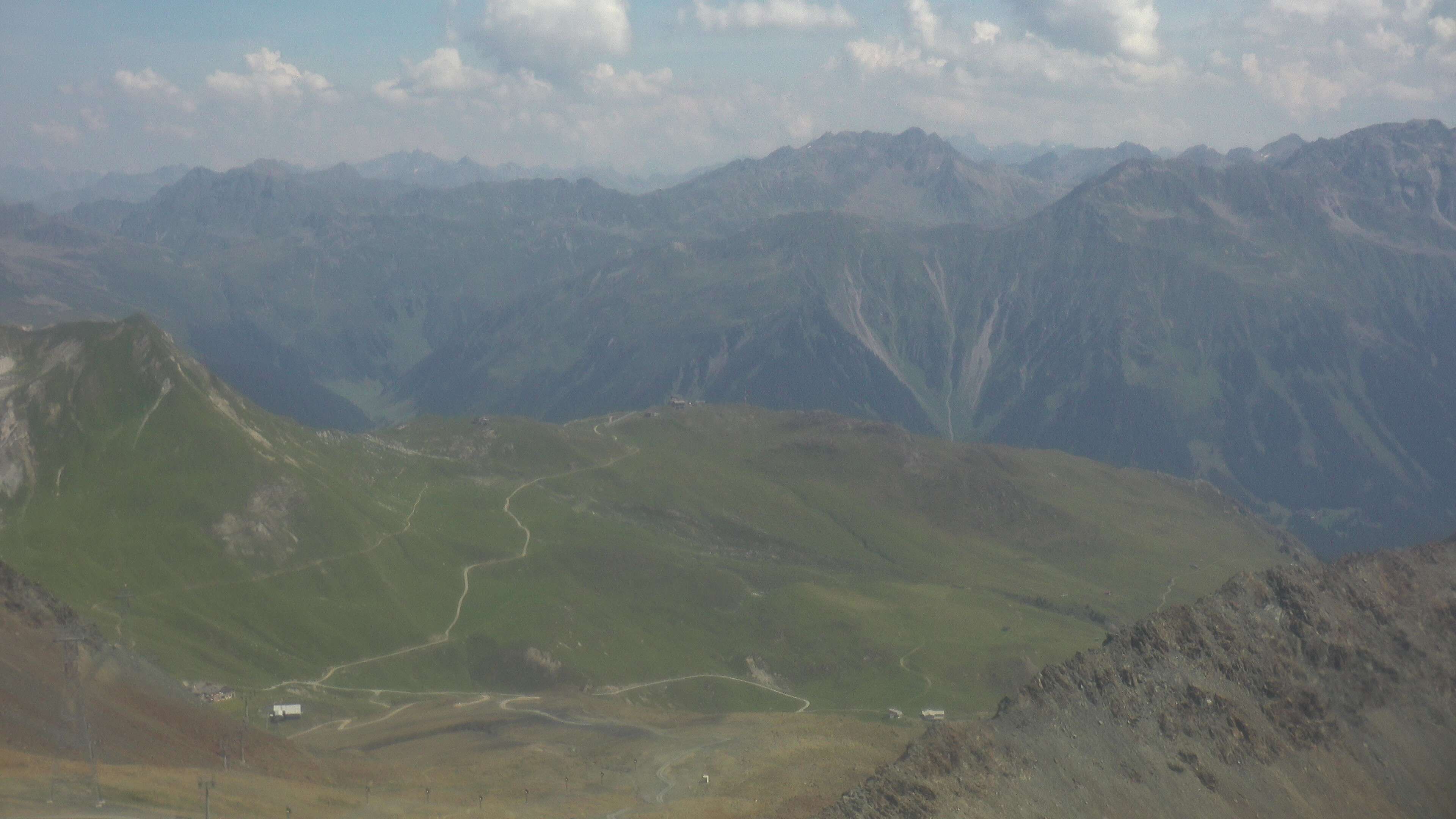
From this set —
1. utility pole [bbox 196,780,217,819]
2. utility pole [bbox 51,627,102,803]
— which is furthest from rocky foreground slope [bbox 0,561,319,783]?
utility pole [bbox 196,780,217,819]

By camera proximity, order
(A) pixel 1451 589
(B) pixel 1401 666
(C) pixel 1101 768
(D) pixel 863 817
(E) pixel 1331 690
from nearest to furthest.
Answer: (D) pixel 863 817
(C) pixel 1101 768
(E) pixel 1331 690
(B) pixel 1401 666
(A) pixel 1451 589

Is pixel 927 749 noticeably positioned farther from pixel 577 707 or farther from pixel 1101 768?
pixel 577 707

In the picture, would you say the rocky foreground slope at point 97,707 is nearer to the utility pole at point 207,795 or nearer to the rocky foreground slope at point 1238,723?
the utility pole at point 207,795

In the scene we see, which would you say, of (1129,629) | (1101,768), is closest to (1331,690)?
(1129,629)

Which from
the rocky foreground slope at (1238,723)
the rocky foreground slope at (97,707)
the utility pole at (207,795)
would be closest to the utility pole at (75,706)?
the rocky foreground slope at (97,707)

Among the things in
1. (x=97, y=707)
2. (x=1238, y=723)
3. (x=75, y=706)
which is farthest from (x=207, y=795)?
(x=1238, y=723)

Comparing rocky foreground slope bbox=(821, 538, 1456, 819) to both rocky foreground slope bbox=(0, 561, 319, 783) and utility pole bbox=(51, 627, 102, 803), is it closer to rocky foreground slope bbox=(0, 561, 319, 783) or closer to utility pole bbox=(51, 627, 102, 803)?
utility pole bbox=(51, 627, 102, 803)

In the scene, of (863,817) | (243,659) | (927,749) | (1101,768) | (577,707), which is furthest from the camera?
(243,659)
